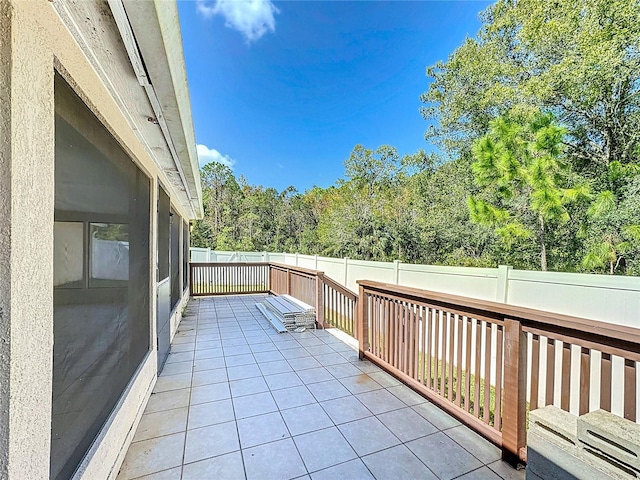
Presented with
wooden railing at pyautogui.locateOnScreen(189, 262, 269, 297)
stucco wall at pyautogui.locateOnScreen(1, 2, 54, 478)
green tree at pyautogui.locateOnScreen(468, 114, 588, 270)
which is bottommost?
wooden railing at pyautogui.locateOnScreen(189, 262, 269, 297)

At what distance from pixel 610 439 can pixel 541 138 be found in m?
7.82

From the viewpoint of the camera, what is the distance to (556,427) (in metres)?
1.52

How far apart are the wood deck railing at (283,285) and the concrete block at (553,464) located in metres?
2.81

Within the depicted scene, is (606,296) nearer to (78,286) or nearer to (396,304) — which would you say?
(396,304)

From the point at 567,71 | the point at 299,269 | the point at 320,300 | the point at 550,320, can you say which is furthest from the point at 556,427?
the point at 567,71

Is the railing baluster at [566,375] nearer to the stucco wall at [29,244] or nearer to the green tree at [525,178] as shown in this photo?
the stucco wall at [29,244]

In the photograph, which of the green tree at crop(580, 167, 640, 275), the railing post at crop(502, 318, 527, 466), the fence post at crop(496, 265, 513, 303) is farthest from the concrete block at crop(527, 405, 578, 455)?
the green tree at crop(580, 167, 640, 275)

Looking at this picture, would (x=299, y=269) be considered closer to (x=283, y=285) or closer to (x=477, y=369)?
(x=283, y=285)

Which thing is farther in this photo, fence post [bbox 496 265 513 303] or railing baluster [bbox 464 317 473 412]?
fence post [bbox 496 265 513 303]

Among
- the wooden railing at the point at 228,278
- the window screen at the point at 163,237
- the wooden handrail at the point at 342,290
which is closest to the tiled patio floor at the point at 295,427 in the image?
the wooden handrail at the point at 342,290

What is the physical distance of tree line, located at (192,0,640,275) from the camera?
689 centimetres

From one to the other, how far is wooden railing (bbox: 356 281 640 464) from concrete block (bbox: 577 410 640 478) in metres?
0.29

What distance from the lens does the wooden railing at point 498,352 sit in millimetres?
1618

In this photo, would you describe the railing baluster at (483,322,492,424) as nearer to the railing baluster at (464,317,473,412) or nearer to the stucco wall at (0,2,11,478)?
the railing baluster at (464,317,473,412)
